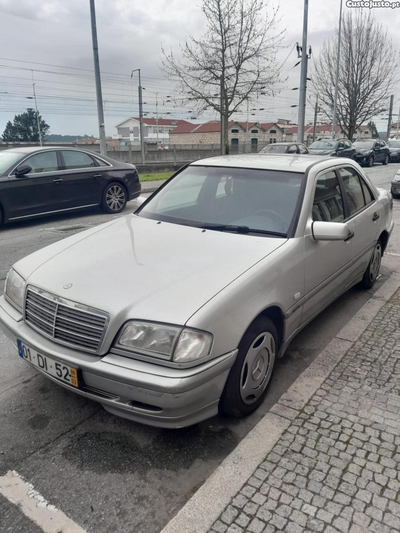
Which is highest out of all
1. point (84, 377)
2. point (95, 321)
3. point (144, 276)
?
point (144, 276)

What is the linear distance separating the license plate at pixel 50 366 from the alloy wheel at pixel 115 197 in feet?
23.7

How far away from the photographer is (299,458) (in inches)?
93.0

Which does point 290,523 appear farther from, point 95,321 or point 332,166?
point 332,166

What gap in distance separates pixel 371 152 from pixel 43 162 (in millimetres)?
21619

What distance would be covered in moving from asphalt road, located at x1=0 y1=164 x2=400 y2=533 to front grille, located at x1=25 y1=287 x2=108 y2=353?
61 centimetres

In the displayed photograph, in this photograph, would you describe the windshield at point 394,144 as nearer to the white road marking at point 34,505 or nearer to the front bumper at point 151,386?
the front bumper at point 151,386

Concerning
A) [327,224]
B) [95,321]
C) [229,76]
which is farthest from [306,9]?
[95,321]

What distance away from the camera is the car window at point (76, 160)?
884 cm

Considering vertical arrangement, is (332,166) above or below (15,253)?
above

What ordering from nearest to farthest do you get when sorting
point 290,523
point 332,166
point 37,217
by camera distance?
point 290,523 < point 332,166 < point 37,217

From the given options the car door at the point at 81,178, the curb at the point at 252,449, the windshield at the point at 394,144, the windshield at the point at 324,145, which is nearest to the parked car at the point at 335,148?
the windshield at the point at 324,145

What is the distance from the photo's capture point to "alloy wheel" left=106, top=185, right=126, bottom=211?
9603 mm

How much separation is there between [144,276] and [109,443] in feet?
3.28

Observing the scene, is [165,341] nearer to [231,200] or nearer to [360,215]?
[231,200]
